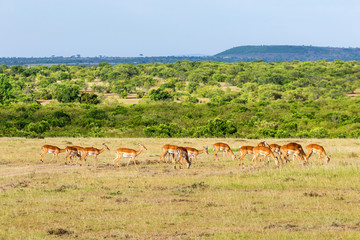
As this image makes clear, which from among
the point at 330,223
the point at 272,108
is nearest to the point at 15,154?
the point at 330,223

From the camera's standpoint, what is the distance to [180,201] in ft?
44.1

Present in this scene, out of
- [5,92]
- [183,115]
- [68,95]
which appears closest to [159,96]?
[68,95]

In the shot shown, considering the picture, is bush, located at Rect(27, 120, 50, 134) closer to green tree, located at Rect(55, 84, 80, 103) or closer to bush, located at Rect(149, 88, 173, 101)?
green tree, located at Rect(55, 84, 80, 103)

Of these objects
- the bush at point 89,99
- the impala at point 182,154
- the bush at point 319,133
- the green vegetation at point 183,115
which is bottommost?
the bush at point 89,99

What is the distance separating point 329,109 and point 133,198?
51.4 meters

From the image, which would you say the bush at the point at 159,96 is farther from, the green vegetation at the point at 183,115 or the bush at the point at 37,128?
the bush at the point at 37,128

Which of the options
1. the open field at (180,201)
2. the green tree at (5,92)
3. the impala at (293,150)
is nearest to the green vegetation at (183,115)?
the green tree at (5,92)

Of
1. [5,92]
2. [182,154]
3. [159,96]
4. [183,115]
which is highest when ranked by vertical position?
[182,154]

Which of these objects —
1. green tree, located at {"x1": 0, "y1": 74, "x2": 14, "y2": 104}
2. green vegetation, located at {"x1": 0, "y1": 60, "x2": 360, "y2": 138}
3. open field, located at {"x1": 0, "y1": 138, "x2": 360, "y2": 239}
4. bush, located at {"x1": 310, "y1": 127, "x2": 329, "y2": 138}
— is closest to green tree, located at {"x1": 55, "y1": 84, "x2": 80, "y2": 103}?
green vegetation, located at {"x1": 0, "y1": 60, "x2": 360, "y2": 138}

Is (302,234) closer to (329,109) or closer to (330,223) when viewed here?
(330,223)

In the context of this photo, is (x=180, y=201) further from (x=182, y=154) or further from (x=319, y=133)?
(x=319, y=133)

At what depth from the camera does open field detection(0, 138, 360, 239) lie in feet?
33.6

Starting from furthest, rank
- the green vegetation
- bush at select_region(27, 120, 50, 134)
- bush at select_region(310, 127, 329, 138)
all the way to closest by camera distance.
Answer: bush at select_region(27, 120, 50, 134) → the green vegetation → bush at select_region(310, 127, 329, 138)

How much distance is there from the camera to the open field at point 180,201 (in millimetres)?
10234
